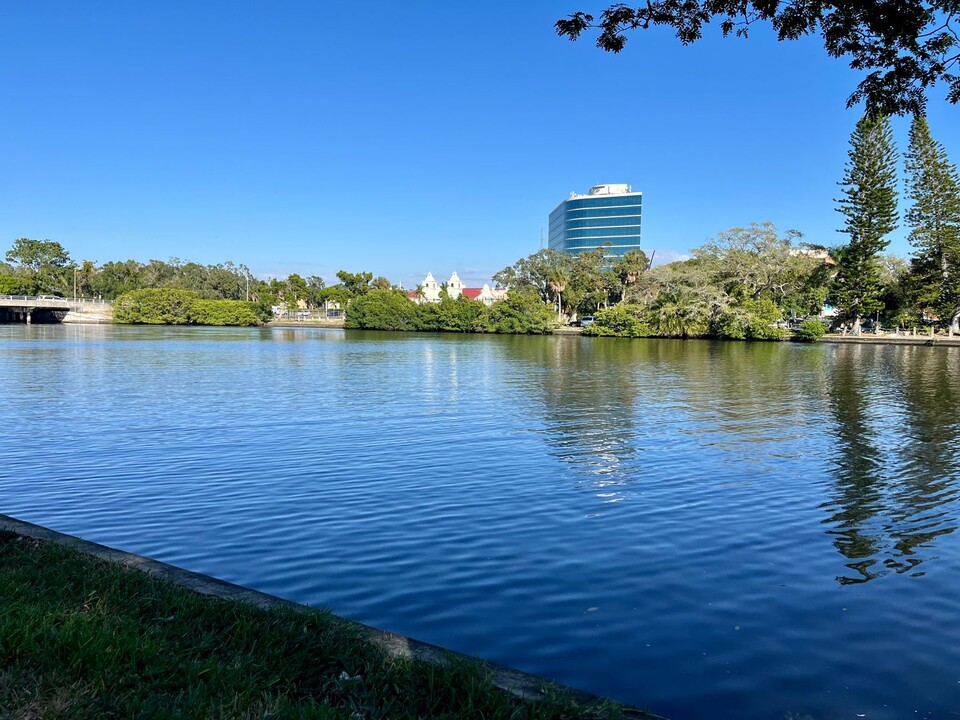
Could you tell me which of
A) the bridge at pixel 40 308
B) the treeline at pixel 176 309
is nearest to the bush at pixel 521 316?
the treeline at pixel 176 309

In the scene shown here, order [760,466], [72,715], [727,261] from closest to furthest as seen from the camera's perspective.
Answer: [72,715] < [760,466] < [727,261]

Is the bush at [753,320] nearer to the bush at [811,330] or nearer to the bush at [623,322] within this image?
the bush at [811,330]

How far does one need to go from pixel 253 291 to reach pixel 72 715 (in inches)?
5365

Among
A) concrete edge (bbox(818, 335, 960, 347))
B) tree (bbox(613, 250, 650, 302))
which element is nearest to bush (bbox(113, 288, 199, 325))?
tree (bbox(613, 250, 650, 302))

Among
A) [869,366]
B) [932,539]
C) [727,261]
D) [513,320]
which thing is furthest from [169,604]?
[513,320]

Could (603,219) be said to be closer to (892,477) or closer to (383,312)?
(383,312)

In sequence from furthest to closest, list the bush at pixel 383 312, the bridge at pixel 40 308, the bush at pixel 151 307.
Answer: the bush at pixel 151 307
the bush at pixel 383 312
the bridge at pixel 40 308

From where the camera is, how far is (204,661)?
345cm

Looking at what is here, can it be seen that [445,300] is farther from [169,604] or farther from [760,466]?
[169,604]

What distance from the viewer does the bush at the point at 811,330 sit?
58.6 metres

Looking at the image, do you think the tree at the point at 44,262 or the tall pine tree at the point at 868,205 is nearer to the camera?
the tall pine tree at the point at 868,205

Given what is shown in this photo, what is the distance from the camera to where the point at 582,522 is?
7.88 meters

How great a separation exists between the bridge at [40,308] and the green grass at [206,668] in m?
101

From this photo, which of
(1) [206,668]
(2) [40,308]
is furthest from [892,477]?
(2) [40,308]
